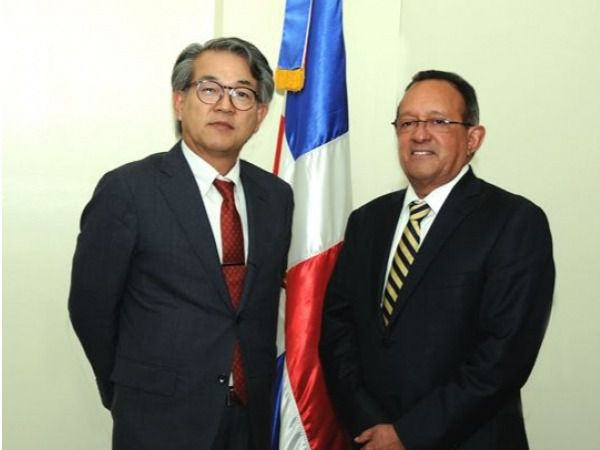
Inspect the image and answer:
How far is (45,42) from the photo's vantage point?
2.88 m

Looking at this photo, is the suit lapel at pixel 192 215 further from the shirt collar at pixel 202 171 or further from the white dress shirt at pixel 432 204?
the white dress shirt at pixel 432 204

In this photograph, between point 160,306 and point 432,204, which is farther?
point 432,204

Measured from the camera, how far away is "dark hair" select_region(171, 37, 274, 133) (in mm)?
2064

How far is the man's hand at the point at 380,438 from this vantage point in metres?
1.93

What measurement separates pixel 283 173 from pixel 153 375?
97 cm

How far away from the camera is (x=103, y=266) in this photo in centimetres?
190

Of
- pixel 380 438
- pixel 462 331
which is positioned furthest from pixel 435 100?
pixel 380 438

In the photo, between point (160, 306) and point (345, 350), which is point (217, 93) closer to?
point (160, 306)

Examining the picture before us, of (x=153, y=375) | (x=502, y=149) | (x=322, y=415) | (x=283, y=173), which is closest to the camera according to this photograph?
(x=153, y=375)

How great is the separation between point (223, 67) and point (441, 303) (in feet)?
2.91

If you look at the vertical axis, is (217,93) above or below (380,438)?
above

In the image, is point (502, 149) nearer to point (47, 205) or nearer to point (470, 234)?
point (470, 234)

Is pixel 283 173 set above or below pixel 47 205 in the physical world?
above

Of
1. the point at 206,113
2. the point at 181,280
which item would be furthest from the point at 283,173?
the point at 181,280
